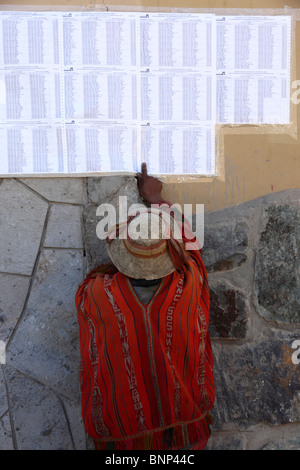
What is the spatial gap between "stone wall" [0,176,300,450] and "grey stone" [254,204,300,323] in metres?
0.03

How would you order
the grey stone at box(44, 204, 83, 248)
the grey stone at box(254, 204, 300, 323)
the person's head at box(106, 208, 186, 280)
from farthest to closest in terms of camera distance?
the grey stone at box(44, 204, 83, 248) → the grey stone at box(254, 204, 300, 323) → the person's head at box(106, 208, 186, 280)

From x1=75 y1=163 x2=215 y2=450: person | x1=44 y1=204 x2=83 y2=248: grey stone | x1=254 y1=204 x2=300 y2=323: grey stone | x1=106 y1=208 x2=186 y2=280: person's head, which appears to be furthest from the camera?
x1=44 y1=204 x2=83 y2=248: grey stone

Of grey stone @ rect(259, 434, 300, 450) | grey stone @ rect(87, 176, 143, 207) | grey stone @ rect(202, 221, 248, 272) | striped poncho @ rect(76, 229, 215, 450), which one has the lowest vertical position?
grey stone @ rect(259, 434, 300, 450)

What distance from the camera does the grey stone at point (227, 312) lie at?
218 cm

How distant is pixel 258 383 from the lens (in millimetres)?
2180

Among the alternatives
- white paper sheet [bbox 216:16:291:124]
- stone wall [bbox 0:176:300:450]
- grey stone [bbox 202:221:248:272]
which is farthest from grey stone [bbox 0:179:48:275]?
white paper sheet [bbox 216:16:291:124]

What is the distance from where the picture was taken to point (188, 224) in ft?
7.15

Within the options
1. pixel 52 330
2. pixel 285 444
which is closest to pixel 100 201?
pixel 52 330

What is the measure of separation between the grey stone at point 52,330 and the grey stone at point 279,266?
2.89ft

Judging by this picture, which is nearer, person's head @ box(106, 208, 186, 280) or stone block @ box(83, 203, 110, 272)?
person's head @ box(106, 208, 186, 280)

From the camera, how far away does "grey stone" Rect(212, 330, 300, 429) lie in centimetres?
216

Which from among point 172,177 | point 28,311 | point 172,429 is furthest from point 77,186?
point 172,429

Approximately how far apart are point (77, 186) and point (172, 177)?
18.5 inches

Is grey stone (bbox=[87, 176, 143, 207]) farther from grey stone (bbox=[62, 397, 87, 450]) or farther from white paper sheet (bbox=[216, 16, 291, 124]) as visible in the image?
grey stone (bbox=[62, 397, 87, 450])
